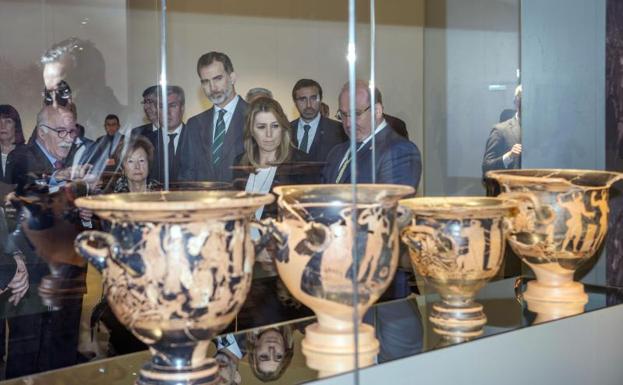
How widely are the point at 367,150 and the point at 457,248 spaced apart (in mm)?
554

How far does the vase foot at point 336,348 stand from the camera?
1354 mm

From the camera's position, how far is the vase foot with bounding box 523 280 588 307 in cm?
183

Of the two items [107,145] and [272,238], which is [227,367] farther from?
[107,145]

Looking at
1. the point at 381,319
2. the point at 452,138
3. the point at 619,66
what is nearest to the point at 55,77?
the point at 381,319

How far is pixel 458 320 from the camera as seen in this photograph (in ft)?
5.29

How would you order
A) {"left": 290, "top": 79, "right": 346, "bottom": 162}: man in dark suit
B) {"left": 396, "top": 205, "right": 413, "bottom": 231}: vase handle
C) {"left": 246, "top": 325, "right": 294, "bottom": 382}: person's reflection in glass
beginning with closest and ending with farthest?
{"left": 246, "top": 325, "right": 294, "bottom": 382}: person's reflection in glass → {"left": 396, "top": 205, "right": 413, "bottom": 231}: vase handle → {"left": 290, "top": 79, "right": 346, "bottom": 162}: man in dark suit

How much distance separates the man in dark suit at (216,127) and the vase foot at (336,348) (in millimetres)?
655

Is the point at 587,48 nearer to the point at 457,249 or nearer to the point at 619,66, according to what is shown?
the point at 619,66

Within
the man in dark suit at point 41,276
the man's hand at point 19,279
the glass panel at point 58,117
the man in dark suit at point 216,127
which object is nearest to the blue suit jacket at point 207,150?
the man in dark suit at point 216,127

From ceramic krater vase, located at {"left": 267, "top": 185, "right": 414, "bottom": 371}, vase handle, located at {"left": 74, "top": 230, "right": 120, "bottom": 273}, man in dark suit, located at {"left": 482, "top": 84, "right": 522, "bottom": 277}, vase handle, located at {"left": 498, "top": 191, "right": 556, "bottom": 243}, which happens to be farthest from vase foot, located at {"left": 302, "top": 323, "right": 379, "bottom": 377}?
man in dark suit, located at {"left": 482, "top": 84, "right": 522, "bottom": 277}

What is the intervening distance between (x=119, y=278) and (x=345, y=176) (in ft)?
3.16

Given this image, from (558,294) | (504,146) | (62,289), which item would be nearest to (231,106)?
(62,289)

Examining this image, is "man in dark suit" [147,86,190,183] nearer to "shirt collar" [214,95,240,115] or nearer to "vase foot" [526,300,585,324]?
"shirt collar" [214,95,240,115]

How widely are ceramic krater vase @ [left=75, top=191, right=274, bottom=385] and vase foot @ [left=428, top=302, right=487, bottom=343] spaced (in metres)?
0.50
